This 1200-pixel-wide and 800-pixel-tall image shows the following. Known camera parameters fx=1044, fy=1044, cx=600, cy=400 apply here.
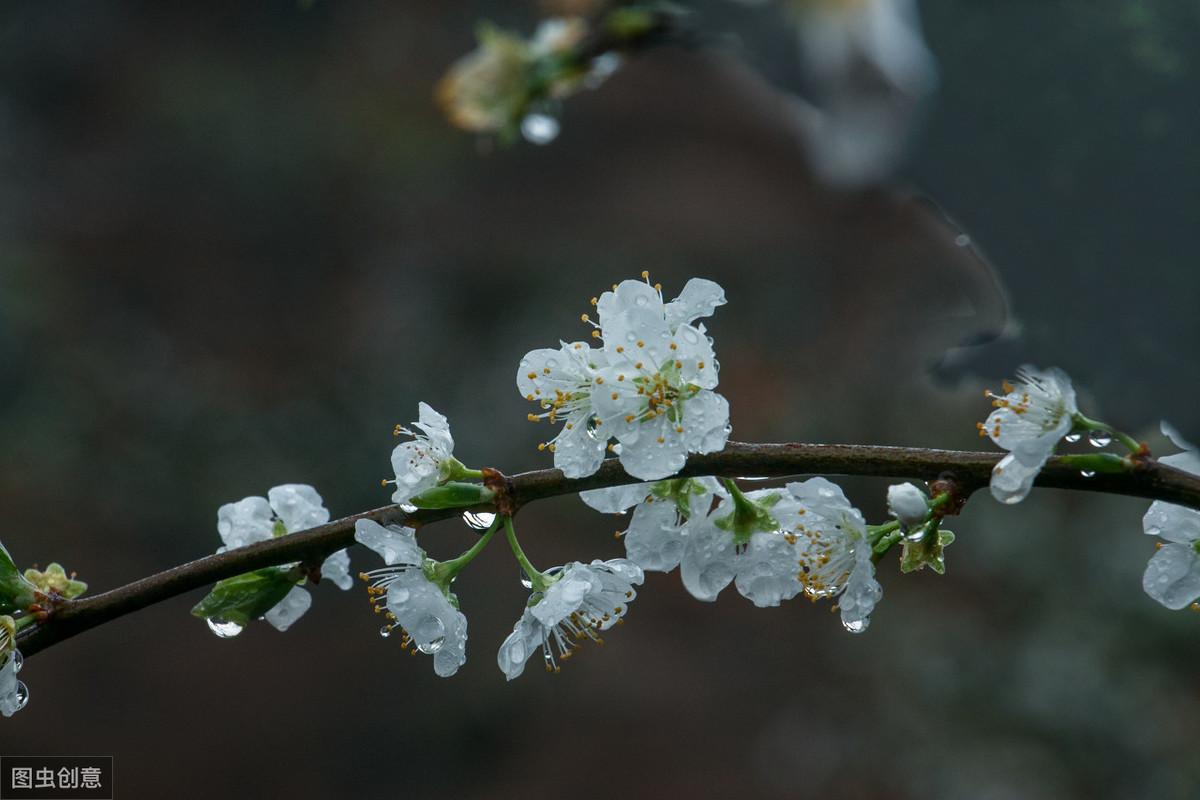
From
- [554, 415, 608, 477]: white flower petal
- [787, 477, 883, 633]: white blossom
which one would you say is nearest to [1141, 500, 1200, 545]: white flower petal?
[787, 477, 883, 633]: white blossom

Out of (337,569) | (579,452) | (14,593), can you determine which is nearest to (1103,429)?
(579,452)

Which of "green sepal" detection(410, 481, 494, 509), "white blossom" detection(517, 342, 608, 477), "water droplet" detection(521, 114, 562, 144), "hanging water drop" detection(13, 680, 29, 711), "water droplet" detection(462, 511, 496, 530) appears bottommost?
"hanging water drop" detection(13, 680, 29, 711)

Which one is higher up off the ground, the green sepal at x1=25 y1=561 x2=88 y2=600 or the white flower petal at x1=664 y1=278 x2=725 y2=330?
the white flower petal at x1=664 y1=278 x2=725 y2=330

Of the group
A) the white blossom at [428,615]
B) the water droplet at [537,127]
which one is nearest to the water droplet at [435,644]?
the white blossom at [428,615]

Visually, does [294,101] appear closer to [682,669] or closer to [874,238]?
[874,238]

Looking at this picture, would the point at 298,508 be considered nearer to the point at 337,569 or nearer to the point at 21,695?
the point at 337,569

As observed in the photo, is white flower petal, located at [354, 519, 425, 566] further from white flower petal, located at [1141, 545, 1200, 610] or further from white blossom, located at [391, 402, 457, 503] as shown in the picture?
white flower petal, located at [1141, 545, 1200, 610]

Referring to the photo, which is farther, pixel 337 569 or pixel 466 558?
pixel 337 569
